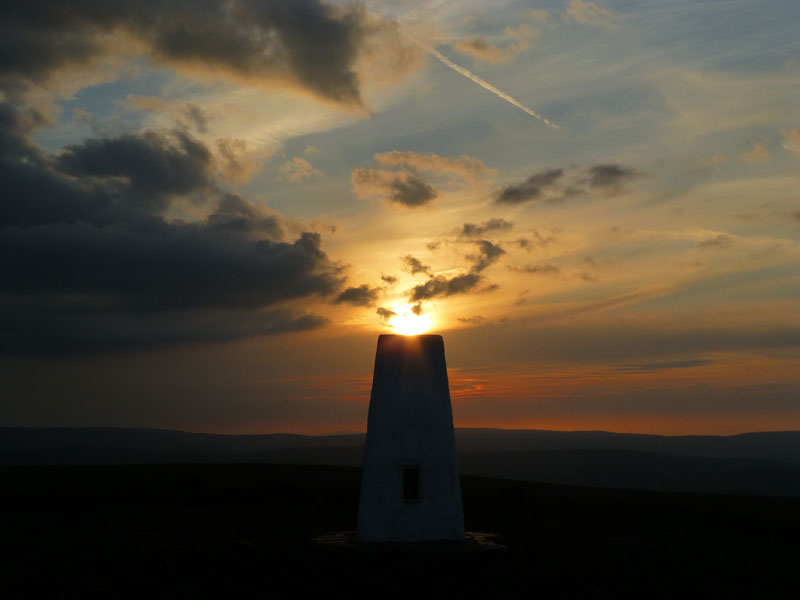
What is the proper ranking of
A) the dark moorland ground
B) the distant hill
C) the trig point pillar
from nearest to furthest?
the dark moorland ground, the trig point pillar, the distant hill

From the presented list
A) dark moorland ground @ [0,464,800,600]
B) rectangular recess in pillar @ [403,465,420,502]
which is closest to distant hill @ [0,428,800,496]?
dark moorland ground @ [0,464,800,600]

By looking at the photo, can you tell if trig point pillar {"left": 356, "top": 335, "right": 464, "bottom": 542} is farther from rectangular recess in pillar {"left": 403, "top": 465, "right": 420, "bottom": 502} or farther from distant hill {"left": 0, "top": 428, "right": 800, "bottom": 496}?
distant hill {"left": 0, "top": 428, "right": 800, "bottom": 496}

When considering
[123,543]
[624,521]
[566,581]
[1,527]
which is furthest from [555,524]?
[1,527]

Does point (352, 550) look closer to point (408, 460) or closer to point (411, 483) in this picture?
point (411, 483)

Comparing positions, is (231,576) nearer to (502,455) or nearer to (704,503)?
(704,503)

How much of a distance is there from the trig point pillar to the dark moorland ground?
38.8 inches

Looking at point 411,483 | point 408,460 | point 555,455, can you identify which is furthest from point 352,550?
point 555,455

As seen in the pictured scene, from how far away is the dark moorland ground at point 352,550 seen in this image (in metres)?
15.3

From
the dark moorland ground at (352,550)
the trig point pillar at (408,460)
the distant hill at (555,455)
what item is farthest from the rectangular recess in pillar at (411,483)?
the distant hill at (555,455)

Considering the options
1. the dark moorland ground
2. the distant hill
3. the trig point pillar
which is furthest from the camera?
the distant hill

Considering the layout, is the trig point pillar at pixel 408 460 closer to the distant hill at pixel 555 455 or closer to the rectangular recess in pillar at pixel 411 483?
the rectangular recess in pillar at pixel 411 483

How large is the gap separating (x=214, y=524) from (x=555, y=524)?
10034 millimetres

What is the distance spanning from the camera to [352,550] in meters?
17.8

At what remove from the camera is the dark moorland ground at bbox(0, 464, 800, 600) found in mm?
15305
